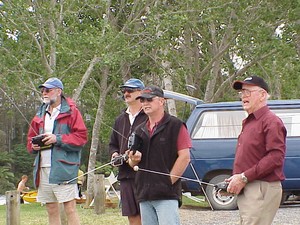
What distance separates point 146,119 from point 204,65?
16642mm

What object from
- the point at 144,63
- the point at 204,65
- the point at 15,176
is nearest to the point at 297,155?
the point at 144,63

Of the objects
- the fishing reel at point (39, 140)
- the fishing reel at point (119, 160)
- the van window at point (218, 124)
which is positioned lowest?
the fishing reel at point (119, 160)

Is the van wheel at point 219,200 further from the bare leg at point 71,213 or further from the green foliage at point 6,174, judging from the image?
the green foliage at point 6,174

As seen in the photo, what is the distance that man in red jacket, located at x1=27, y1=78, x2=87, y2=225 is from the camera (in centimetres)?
679

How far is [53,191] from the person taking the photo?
6.90 metres

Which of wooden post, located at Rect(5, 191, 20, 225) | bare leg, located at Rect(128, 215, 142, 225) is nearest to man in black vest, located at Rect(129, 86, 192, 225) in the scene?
bare leg, located at Rect(128, 215, 142, 225)

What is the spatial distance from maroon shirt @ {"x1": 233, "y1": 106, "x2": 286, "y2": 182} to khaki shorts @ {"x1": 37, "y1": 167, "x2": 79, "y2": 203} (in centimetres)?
207

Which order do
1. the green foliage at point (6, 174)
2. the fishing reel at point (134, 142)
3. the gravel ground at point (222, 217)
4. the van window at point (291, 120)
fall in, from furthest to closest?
1. the green foliage at point (6, 174)
2. the van window at point (291, 120)
3. the gravel ground at point (222, 217)
4. the fishing reel at point (134, 142)

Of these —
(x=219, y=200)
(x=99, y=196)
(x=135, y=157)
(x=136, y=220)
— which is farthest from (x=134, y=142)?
(x=219, y=200)

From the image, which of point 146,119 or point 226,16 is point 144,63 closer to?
point 226,16

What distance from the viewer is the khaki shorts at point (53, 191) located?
270 inches

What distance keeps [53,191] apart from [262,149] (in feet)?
8.16

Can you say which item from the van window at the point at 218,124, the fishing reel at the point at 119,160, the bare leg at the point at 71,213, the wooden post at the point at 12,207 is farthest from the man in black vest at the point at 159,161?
the van window at the point at 218,124

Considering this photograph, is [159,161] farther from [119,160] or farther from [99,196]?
[99,196]
